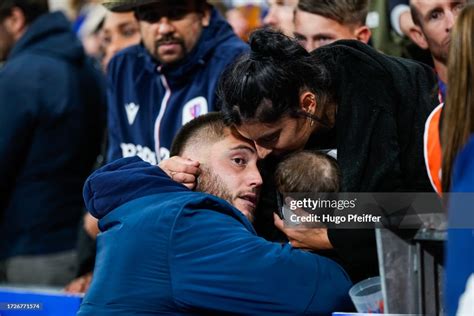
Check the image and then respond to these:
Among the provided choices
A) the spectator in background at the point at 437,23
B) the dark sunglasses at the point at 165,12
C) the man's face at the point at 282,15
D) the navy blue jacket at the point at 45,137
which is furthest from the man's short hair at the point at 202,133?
the navy blue jacket at the point at 45,137

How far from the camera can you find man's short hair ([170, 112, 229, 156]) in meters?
3.67

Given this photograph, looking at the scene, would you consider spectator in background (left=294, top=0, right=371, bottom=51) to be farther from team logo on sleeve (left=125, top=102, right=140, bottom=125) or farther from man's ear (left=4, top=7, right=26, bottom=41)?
man's ear (left=4, top=7, right=26, bottom=41)

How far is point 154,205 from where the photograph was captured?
326 centimetres

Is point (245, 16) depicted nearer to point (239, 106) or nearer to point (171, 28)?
point (171, 28)

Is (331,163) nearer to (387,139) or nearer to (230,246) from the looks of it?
(387,139)

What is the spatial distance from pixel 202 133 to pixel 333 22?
126 cm

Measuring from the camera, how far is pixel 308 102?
3484mm

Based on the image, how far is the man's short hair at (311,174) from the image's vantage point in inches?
133

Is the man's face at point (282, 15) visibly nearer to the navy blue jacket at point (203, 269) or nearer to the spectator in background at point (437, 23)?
the spectator in background at point (437, 23)

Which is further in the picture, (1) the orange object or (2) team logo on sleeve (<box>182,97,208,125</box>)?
(2) team logo on sleeve (<box>182,97,208,125</box>)

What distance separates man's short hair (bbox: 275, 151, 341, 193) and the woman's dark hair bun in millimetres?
318

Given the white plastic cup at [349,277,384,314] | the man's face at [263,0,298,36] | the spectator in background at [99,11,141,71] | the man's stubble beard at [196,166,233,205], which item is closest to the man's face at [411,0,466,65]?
the man's face at [263,0,298,36]

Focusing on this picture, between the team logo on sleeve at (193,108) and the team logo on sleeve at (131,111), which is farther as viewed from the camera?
the team logo on sleeve at (131,111)

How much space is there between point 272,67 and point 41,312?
1230mm
